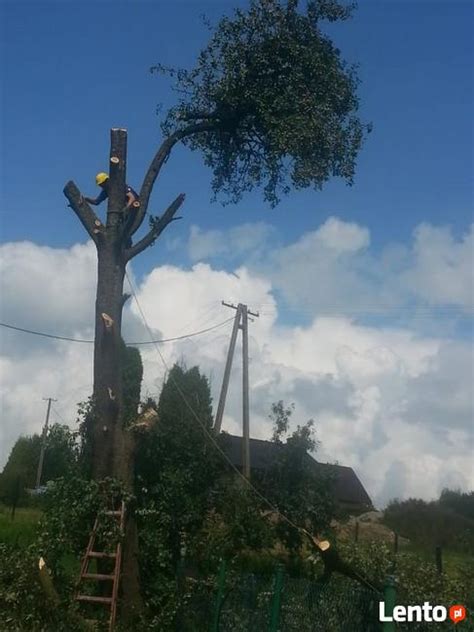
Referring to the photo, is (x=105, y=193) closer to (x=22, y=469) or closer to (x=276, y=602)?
(x=276, y=602)

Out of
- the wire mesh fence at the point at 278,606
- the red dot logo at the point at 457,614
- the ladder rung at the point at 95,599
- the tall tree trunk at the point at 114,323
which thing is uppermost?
the tall tree trunk at the point at 114,323

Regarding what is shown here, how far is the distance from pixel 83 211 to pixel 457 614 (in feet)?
25.4

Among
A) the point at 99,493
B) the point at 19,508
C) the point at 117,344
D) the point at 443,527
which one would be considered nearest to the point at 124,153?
the point at 117,344

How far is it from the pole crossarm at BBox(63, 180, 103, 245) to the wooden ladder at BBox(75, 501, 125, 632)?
4.05m

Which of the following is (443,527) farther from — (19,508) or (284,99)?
(19,508)

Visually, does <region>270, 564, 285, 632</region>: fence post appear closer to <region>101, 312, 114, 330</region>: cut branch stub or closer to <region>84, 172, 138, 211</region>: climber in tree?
<region>101, 312, 114, 330</region>: cut branch stub

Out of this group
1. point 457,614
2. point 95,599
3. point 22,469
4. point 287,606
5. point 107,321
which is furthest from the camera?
point 22,469

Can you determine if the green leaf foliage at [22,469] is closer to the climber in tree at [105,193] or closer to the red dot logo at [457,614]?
the climber in tree at [105,193]

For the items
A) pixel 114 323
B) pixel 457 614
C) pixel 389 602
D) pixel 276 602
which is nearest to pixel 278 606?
pixel 276 602

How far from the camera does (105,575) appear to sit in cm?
991

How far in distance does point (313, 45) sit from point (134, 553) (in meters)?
8.46

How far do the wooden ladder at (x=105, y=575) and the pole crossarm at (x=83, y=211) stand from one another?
159 inches

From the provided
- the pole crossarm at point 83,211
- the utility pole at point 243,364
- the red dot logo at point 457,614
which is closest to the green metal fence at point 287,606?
the red dot logo at point 457,614

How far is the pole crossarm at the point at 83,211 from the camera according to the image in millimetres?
11227
